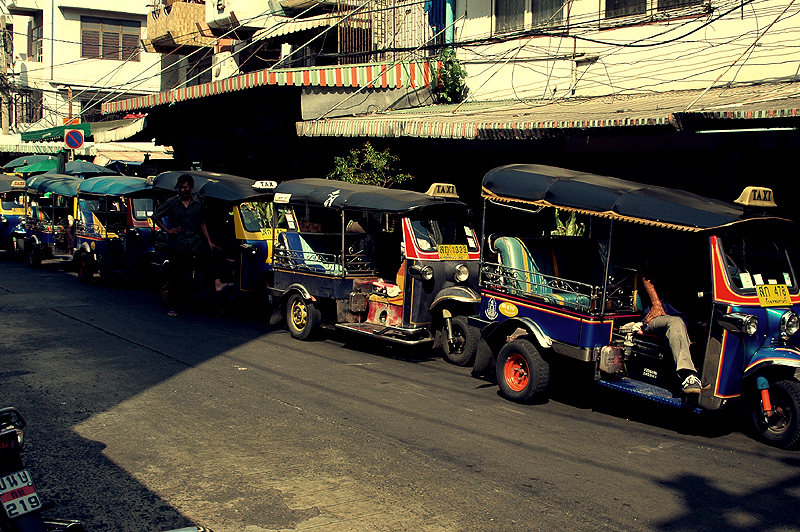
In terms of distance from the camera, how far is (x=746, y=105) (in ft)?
29.4

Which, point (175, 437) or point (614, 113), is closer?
point (175, 437)

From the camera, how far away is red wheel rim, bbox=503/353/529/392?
7.93 meters

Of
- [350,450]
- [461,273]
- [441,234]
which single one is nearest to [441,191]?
[441,234]

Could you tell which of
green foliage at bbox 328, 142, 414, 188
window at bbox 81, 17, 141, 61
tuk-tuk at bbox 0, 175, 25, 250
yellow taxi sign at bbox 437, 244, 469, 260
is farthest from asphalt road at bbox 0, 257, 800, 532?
window at bbox 81, 17, 141, 61

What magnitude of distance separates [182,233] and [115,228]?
188 inches

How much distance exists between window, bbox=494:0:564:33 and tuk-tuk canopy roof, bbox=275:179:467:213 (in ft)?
18.6

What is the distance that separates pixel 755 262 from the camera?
716 centimetres

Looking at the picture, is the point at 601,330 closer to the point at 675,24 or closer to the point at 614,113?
the point at 614,113

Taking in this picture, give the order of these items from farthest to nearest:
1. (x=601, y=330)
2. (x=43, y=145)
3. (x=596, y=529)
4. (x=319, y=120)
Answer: (x=43, y=145) < (x=319, y=120) < (x=601, y=330) < (x=596, y=529)

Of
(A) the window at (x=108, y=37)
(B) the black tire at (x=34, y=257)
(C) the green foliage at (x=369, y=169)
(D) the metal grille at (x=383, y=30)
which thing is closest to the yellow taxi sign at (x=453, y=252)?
(C) the green foliage at (x=369, y=169)

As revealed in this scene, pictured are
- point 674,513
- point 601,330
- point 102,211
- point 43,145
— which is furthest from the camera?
point 43,145

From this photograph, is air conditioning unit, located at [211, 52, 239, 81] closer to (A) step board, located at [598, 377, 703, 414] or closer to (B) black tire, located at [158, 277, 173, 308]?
(B) black tire, located at [158, 277, 173, 308]

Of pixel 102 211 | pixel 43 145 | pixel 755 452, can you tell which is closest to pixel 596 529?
pixel 755 452

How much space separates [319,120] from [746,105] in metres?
Answer: 8.46
